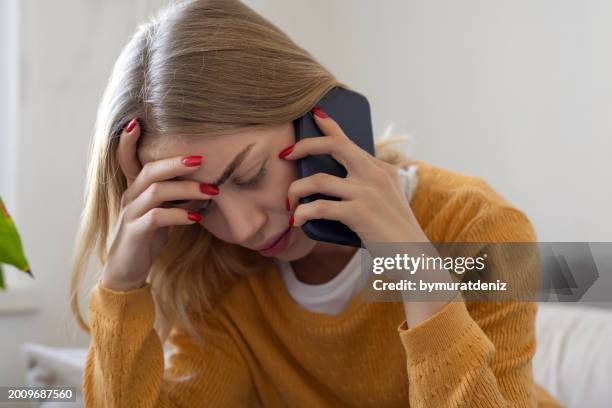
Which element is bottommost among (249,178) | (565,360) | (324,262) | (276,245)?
(565,360)

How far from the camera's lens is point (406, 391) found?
1.10 metres

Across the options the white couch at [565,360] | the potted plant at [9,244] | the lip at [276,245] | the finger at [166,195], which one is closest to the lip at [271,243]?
the lip at [276,245]

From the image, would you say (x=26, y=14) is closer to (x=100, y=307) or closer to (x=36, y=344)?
(x=36, y=344)

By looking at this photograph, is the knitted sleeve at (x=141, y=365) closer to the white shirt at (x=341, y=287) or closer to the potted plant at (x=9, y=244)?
the white shirt at (x=341, y=287)

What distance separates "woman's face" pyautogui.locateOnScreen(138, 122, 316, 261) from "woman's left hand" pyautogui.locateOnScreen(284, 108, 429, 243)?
2cm

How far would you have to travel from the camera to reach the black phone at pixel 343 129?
952 millimetres

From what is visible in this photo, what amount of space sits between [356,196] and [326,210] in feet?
0.14

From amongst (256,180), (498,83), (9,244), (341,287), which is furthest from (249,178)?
(498,83)

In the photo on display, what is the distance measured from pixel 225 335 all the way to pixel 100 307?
0.73ft

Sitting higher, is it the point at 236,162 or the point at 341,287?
the point at 236,162

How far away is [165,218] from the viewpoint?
100 cm

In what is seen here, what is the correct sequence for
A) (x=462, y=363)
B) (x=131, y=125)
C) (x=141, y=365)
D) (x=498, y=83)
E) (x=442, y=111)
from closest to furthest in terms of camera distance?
(x=462, y=363)
(x=131, y=125)
(x=141, y=365)
(x=498, y=83)
(x=442, y=111)

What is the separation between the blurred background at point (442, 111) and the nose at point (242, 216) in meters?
0.95

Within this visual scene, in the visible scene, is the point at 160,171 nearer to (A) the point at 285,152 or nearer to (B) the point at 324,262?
(A) the point at 285,152
